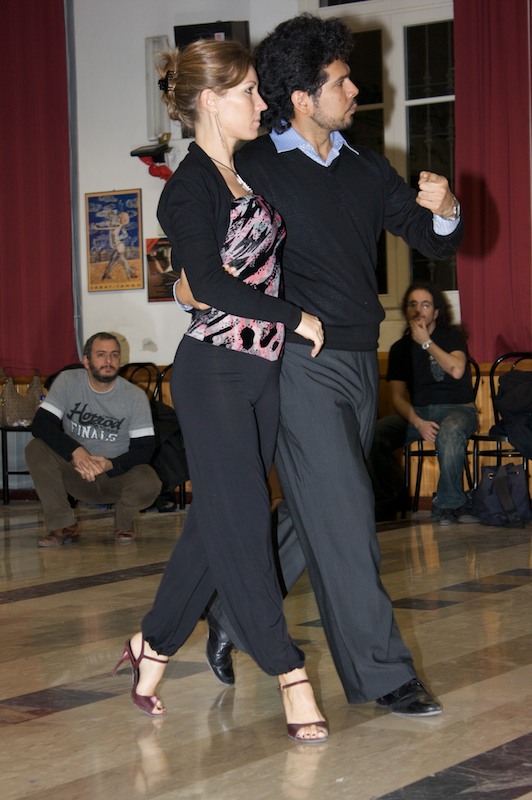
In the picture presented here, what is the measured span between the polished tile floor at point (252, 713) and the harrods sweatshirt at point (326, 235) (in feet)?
2.58

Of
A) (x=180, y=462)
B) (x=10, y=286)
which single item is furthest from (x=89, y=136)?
(x=180, y=462)

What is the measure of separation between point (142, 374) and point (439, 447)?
7.57 feet

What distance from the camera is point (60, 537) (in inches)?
215

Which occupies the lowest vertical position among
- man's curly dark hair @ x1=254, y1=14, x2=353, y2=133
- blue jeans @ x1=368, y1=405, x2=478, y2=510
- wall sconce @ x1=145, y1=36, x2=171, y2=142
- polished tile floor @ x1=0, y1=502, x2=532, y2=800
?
polished tile floor @ x1=0, y1=502, x2=532, y2=800

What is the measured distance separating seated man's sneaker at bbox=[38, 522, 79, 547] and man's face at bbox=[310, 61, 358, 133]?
3459mm

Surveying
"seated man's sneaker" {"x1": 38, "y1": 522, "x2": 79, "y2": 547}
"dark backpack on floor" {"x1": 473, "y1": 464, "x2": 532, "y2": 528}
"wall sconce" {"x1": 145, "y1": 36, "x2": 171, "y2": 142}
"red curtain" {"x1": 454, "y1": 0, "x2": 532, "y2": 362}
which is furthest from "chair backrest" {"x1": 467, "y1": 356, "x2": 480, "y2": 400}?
"wall sconce" {"x1": 145, "y1": 36, "x2": 171, "y2": 142}

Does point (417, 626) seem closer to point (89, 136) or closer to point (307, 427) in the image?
point (307, 427)

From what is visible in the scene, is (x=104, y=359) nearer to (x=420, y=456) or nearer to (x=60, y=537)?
Answer: (x=60, y=537)

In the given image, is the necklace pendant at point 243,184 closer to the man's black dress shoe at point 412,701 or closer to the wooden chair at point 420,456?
the man's black dress shoe at point 412,701

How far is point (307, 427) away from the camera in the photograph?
7.54ft

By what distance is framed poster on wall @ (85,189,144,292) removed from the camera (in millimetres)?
7770

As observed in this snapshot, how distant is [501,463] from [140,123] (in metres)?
3.38

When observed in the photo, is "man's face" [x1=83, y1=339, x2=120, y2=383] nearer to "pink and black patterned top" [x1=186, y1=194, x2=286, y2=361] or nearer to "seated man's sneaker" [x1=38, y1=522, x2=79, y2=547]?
"seated man's sneaker" [x1=38, y1=522, x2=79, y2=547]

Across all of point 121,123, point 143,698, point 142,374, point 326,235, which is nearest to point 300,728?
point 143,698
